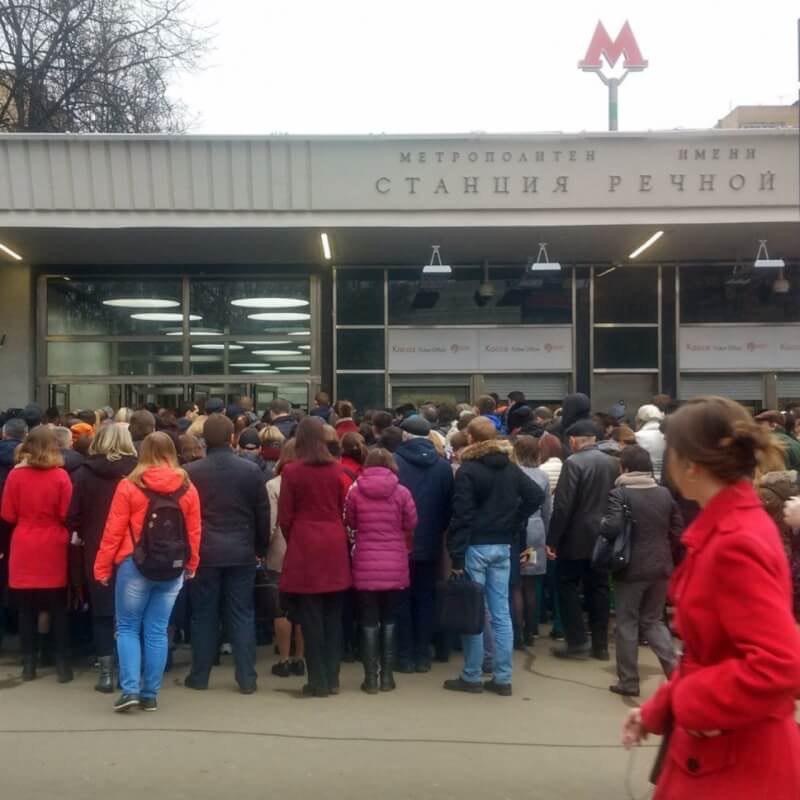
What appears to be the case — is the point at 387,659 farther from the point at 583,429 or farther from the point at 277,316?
the point at 277,316

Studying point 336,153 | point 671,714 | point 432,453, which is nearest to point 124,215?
point 336,153

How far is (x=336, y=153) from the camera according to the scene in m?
14.8

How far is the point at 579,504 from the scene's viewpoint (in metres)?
8.26

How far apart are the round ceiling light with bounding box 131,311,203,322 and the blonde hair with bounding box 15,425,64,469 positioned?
1105 cm

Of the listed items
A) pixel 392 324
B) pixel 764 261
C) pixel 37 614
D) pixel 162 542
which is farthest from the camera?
pixel 392 324

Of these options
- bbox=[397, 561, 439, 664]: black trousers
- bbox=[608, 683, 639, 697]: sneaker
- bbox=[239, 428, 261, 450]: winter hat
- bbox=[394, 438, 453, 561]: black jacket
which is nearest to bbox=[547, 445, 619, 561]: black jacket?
bbox=[394, 438, 453, 561]: black jacket

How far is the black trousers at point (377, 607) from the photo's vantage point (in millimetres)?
7250

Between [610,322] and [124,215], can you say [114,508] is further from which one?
[610,322]

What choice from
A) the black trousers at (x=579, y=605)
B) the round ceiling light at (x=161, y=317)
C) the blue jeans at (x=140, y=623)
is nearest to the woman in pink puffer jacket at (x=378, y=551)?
the blue jeans at (x=140, y=623)

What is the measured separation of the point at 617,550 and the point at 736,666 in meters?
4.76

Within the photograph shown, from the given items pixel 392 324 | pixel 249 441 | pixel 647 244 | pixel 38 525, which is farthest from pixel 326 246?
pixel 38 525

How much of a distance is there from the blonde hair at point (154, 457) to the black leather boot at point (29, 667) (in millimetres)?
1875

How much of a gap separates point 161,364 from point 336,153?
222 inches

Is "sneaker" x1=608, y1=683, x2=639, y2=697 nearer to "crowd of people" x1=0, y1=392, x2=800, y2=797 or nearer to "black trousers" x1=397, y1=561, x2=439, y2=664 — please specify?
"crowd of people" x1=0, y1=392, x2=800, y2=797
